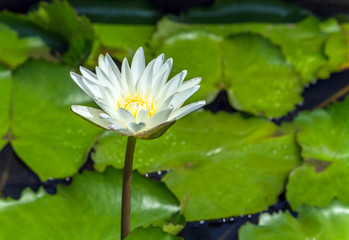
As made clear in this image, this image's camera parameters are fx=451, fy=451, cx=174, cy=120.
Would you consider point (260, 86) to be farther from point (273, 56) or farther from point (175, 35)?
point (175, 35)

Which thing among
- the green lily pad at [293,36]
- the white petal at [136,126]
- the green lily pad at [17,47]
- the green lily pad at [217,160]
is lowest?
the green lily pad at [217,160]

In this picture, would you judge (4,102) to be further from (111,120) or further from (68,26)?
(111,120)

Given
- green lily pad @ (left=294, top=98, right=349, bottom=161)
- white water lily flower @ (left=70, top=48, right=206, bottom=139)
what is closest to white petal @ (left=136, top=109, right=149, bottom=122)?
white water lily flower @ (left=70, top=48, right=206, bottom=139)

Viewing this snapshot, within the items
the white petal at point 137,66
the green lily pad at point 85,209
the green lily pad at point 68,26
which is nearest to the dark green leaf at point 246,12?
the green lily pad at point 68,26

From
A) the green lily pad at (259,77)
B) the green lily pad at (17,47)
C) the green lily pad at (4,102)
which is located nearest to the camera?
the green lily pad at (4,102)

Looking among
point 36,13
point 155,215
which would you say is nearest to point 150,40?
point 36,13

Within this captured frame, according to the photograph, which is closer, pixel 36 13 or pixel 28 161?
pixel 28 161

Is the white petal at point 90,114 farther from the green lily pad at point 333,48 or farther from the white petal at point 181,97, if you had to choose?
the green lily pad at point 333,48

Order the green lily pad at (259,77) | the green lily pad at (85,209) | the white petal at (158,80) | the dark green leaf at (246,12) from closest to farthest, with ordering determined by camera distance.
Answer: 1. the white petal at (158,80)
2. the green lily pad at (85,209)
3. the green lily pad at (259,77)
4. the dark green leaf at (246,12)

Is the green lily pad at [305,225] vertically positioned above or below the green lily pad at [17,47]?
below
